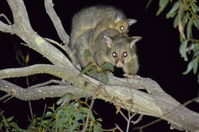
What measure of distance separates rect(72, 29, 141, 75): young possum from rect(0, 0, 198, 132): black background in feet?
9.85

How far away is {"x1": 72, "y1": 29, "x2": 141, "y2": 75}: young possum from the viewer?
218 inches

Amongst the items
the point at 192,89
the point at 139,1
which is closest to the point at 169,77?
the point at 192,89

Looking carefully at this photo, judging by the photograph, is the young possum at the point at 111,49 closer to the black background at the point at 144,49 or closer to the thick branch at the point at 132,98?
the thick branch at the point at 132,98

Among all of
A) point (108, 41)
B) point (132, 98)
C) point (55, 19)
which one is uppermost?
point (55, 19)

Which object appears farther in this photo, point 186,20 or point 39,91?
point 39,91

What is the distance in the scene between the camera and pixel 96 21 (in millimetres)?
5805

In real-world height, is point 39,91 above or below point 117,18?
below

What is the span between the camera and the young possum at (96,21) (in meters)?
5.72

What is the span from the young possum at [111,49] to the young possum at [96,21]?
0.07 m

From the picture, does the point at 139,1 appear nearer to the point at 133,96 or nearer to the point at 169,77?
the point at 169,77

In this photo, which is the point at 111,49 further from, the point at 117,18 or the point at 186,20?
the point at 186,20

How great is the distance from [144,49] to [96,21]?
4.85 m

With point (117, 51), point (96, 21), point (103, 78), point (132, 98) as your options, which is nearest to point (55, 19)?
point (96, 21)

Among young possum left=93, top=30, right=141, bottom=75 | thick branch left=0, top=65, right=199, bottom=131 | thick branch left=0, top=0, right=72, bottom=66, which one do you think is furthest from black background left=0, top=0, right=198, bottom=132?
thick branch left=0, top=0, right=72, bottom=66
